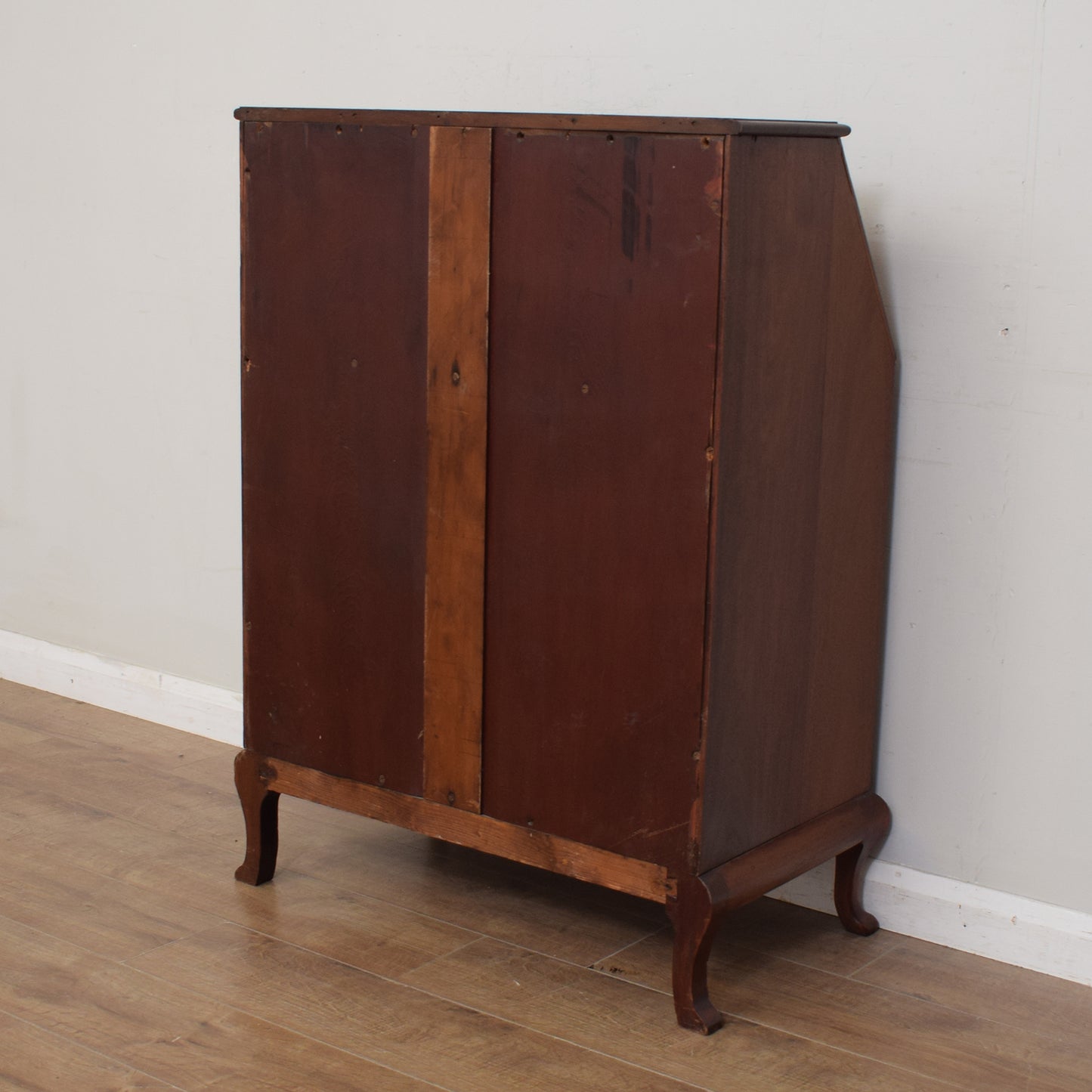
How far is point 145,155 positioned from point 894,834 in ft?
7.27

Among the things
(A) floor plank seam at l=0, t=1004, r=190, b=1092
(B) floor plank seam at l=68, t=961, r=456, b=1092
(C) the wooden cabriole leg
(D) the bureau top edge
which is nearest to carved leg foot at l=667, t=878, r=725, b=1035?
(C) the wooden cabriole leg

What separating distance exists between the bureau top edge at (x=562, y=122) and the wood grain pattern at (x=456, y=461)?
2 centimetres

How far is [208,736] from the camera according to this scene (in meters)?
3.52

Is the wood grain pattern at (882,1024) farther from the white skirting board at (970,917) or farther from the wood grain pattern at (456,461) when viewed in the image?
the wood grain pattern at (456,461)

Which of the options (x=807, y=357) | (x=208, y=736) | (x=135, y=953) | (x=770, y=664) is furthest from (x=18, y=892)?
(x=807, y=357)

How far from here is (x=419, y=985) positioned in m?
2.32

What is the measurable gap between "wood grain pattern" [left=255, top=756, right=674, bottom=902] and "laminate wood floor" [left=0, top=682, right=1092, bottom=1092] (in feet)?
0.63

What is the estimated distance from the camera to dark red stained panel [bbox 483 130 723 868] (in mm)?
2059

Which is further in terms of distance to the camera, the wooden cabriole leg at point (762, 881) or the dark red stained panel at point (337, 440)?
A: the dark red stained panel at point (337, 440)

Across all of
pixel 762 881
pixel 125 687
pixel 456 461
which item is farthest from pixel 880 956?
pixel 125 687

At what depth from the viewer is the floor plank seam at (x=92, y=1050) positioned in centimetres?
202

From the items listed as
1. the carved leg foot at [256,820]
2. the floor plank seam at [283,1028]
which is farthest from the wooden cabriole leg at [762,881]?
the carved leg foot at [256,820]

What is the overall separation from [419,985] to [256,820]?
0.50 metres

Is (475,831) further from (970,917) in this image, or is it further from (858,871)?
(970,917)
